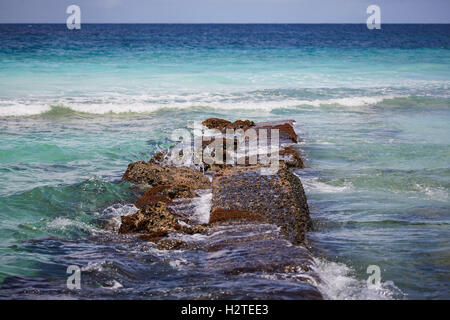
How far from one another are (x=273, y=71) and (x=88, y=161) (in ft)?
63.1

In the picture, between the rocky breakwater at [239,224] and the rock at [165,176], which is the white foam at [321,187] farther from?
the rock at [165,176]

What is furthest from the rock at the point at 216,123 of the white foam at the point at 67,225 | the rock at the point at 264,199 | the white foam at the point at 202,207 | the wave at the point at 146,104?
the white foam at the point at 67,225

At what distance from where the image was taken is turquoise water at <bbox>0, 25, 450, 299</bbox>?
5.04 m

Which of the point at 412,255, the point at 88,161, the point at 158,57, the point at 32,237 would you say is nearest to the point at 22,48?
the point at 158,57

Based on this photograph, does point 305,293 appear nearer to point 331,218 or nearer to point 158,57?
point 331,218

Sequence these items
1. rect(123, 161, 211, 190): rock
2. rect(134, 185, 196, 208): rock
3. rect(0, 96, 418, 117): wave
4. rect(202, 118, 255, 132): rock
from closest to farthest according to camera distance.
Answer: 1. rect(134, 185, 196, 208): rock
2. rect(123, 161, 211, 190): rock
3. rect(202, 118, 255, 132): rock
4. rect(0, 96, 418, 117): wave

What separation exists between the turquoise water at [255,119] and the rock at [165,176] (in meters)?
0.26

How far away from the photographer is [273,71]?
89.7ft

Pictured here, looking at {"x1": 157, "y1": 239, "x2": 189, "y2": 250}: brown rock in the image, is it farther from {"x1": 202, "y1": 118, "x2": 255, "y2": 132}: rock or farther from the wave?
the wave

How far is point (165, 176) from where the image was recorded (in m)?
7.34

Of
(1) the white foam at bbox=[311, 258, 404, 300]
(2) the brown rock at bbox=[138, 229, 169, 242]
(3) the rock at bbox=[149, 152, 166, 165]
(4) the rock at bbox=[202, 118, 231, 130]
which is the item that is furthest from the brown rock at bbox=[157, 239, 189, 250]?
(4) the rock at bbox=[202, 118, 231, 130]

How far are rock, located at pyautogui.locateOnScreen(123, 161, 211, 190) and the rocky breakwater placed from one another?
0.05 feet

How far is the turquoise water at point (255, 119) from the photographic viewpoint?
504 cm

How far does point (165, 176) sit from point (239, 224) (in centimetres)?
249
